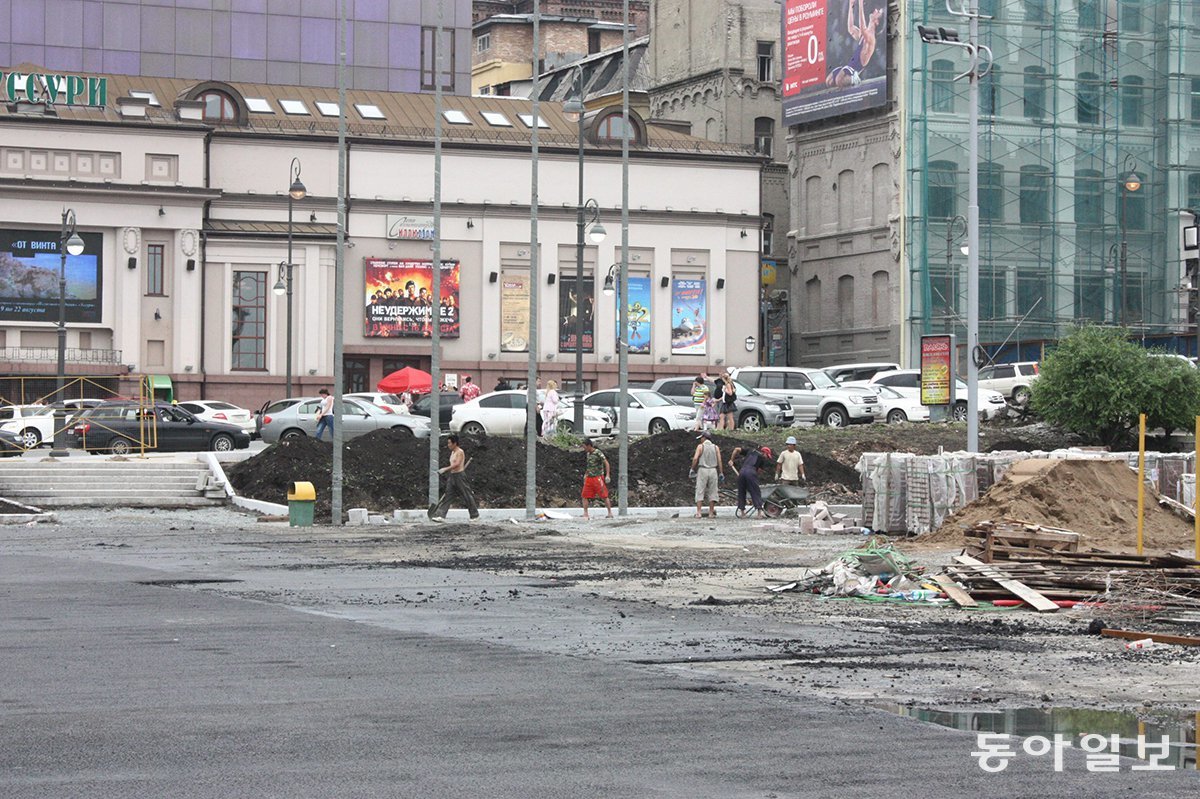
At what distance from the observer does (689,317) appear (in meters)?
73.4

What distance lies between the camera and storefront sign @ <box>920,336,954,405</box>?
42569 millimetres

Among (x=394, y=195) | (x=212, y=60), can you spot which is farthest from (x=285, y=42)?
(x=394, y=195)

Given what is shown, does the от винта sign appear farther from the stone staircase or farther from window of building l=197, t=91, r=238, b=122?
the stone staircase

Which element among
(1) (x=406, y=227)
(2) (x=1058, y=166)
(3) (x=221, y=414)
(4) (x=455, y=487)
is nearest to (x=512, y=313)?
(1) (x=406, y=227)

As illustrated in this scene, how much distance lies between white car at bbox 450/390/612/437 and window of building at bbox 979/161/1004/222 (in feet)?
91.3

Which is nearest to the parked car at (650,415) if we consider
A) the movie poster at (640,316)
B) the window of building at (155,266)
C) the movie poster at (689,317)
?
the movie poster at (640,316)

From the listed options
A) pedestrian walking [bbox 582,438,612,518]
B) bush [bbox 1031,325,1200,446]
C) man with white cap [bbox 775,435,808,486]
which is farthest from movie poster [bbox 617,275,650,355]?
pedestrian walking [bbox 582,438,612,518]

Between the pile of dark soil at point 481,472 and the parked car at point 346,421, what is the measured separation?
3.71 metres

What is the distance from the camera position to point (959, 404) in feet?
173

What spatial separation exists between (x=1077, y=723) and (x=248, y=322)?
5964cm

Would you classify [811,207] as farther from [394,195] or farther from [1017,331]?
[394,195]

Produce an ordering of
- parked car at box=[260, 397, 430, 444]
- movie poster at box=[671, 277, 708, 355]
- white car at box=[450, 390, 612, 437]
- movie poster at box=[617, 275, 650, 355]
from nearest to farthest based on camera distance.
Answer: parked car at box=[260, 397, 430, 444] < white car at box=[450, 390, 612, 437] < movie poster at box=[617, 275, 650, 355] < movie poster at box=[671, 277, 708, 355]

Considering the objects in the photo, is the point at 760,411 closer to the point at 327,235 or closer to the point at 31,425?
the point at 31,425

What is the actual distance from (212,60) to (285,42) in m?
3.53
